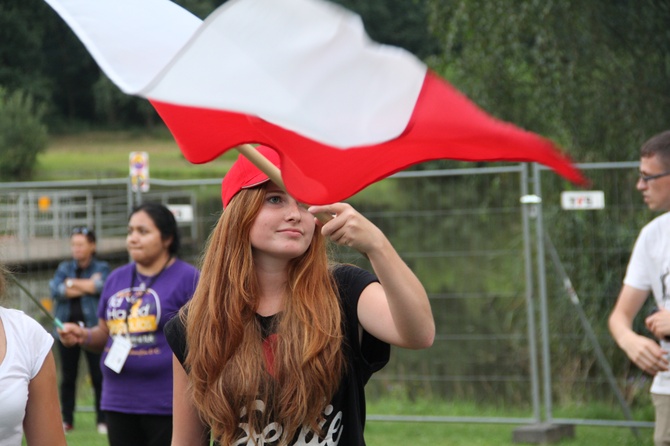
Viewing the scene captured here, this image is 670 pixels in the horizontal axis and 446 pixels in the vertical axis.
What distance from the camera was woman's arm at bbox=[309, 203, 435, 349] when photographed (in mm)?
2412

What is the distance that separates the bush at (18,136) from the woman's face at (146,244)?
1857 centimetres

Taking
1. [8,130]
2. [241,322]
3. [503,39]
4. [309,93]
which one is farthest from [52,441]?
[8,130]

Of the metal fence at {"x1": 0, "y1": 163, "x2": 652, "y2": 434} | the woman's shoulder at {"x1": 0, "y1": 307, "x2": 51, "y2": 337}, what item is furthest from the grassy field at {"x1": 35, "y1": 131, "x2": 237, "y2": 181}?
the woman's shoulder at {"x1": 0, "y1": 307, "x2": 51, "y2": 337}

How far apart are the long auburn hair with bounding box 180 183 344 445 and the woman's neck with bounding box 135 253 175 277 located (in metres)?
2.85

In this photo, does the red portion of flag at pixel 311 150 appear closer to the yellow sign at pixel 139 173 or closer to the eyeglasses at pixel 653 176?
the eyeglasses at pixel 653 176

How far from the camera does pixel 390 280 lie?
247cm

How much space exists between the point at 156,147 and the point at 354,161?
29315 millimetres

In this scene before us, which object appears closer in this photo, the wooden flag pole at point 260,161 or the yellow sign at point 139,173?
the wooden flag pole at point 260,161

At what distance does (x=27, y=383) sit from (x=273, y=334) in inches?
30.3

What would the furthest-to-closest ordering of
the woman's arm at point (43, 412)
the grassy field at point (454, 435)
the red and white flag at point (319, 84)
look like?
the grassy field at point (454, 435)
the woman's arm at point (43, 412)
the red and white flag at point (319, 84)

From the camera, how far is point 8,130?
87.5ft

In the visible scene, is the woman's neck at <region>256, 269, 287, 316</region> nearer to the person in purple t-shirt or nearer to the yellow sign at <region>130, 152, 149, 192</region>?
the person in purple t-shirt

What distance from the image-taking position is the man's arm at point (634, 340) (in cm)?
408

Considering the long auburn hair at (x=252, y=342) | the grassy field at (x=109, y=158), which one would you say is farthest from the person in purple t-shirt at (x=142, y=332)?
the grassy field at (x=109, y=158)
